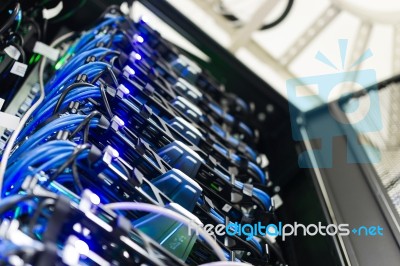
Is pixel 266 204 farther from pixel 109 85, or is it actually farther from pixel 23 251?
pixel 23 251

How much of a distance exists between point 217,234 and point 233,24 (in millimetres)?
1415

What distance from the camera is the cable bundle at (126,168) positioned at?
57 cm

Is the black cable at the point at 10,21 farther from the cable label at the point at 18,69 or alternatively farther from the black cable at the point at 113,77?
the black cable at the point at 113,77

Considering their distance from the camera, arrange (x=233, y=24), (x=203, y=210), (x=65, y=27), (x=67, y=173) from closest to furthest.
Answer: (x=67, y=173), (x=203, y=210), (x=65, y=27), (x=233, y=24)

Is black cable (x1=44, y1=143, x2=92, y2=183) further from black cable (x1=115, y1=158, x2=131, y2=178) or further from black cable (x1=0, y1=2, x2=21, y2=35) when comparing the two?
black cable (x1=0, y1=2, x2=21, y2=35)

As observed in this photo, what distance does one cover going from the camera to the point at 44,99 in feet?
2.92

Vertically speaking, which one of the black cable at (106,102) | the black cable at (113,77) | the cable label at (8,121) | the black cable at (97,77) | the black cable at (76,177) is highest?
the black cable at (113,77)

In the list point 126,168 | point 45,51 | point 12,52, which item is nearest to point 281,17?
point 45,51

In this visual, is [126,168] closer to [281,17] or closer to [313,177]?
[313,177]

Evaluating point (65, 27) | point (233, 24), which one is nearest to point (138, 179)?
point (65, 27)

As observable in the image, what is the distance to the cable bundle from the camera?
22.6 inches

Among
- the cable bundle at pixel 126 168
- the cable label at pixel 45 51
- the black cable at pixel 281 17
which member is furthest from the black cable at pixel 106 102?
the black cable at pixel 281 17

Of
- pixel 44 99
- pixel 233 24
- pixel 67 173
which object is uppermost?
pixel 233 24

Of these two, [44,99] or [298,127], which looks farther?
[298,127]
